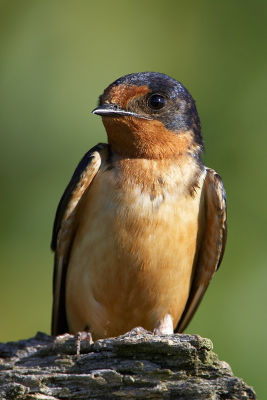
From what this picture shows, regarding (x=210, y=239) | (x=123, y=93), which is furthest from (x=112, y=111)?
(x=210, y=239)

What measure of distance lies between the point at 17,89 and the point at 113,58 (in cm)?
78

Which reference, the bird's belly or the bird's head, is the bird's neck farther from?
the bird's belly

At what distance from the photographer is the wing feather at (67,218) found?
5242 mm

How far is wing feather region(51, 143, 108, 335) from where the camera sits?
17.2ft

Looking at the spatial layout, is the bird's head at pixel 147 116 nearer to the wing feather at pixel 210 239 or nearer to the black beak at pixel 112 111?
the black beak at pixel 112 111

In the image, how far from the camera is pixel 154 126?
5301mm

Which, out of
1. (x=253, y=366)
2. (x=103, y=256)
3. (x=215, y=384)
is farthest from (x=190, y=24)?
(x=215, y=384)

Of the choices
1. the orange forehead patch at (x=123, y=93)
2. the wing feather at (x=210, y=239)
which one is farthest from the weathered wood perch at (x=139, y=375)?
the orange forehead patch at (x=123, y=93)

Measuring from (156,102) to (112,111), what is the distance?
0.37m

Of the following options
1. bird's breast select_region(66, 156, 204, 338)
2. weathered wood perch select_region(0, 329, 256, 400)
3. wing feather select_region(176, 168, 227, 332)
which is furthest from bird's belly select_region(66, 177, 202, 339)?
weathered wood perch select_region(0, 329, 256, 400)

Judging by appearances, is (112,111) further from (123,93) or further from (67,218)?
(67,218)

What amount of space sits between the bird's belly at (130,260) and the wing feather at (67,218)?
68 mm

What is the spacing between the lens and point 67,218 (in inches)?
209

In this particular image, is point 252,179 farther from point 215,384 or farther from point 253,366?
point 215,384
